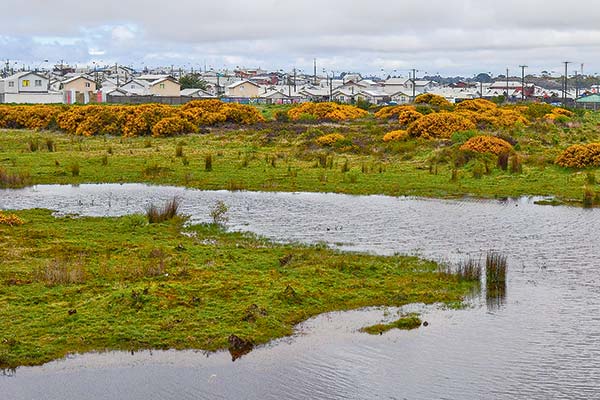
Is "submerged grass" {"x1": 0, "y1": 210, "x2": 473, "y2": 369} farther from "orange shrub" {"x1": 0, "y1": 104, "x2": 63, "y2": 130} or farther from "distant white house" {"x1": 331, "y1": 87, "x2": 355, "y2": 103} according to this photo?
"distant white house" {"x1": 331, "y1": 87, "x2": 355, "y2": 103}

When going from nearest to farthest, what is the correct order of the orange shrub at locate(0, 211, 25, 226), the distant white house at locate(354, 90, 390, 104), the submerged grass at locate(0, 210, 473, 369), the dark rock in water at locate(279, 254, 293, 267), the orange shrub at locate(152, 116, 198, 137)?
the submerged grass at locate(0, 210, 473, 369) < the dark rock in water at locate(279, 254, 293, 267) < the orange shrub at locate(0, 211, 25, 226) < the orange shrub at locate(152, 116, 198, 137) < the distant white house at locate(354, 90, 390, 104)

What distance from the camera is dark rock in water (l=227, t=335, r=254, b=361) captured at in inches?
611

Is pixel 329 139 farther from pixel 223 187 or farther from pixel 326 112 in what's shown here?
pixel 326 112

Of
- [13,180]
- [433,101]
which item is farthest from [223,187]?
[433,101]

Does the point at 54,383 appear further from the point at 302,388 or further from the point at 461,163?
the point at 461,163

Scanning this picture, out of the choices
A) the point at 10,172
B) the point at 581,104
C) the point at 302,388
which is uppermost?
the point at 581,104

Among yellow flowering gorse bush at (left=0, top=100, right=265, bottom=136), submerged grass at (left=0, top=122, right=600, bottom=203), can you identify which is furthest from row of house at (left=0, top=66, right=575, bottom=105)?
submerged grass at (left=0, top=122, right=600, bottom=203)

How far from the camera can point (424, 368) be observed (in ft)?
48.8

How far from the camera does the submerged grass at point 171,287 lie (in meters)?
15.9

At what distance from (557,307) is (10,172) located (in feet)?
88.3

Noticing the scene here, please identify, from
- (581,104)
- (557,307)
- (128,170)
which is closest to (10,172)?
(128,170)

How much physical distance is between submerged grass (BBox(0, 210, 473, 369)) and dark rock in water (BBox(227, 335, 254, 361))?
0.44ft

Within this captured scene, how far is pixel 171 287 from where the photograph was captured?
18.2m

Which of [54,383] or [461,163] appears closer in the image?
[54,383]
